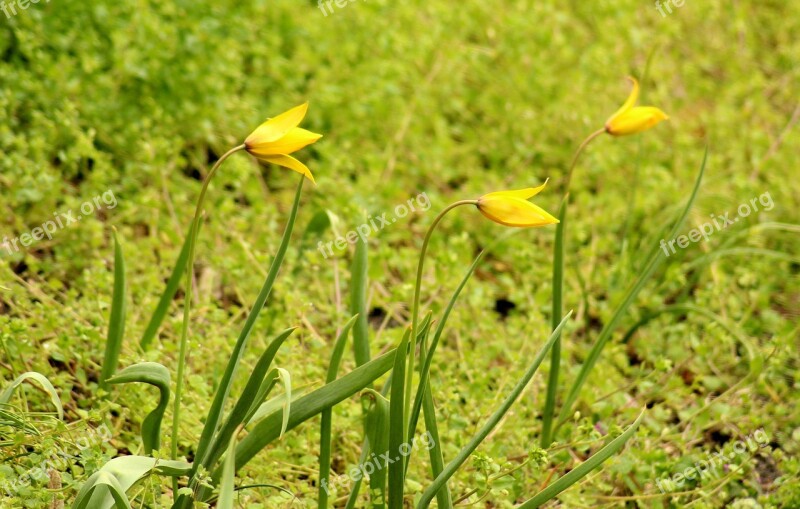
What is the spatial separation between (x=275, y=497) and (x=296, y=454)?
266 millimetres

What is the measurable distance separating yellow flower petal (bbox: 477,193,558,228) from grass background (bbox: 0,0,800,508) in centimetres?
55

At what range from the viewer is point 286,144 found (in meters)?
1.78

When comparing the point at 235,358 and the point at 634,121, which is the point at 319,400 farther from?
the point at 634,121

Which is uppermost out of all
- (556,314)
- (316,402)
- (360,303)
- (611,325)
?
(360,303)

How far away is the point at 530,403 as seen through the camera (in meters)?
2.68

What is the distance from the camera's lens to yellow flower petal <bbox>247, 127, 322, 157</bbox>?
177 cm

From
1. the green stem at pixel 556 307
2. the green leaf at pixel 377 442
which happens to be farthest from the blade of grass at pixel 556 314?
the green leaf at pixel 377 442

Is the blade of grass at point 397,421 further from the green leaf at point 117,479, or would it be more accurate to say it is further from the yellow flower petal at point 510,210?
the green leaf at point 117,479

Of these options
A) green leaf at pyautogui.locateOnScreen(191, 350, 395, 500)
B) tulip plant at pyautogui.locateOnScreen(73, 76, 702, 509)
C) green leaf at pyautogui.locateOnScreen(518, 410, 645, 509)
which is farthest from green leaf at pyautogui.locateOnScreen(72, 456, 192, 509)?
green leaf at pyautogui.locateOnScreen(518, 410, 645, 509)

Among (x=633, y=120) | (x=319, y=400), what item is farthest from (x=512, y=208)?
(x=633, y=120)

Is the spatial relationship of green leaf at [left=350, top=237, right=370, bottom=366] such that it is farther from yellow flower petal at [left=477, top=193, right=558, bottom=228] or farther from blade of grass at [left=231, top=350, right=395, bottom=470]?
yellow flower petal at [left=477, top=193, right=558, bottom=228]

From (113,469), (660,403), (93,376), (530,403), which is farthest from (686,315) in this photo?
(113,469)

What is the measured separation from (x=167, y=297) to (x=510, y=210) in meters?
1.06

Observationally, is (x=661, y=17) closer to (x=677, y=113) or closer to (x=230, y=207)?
(x=677, y=113)
